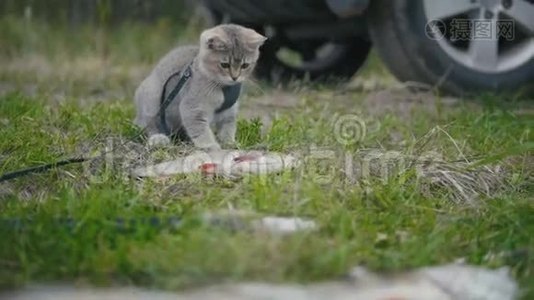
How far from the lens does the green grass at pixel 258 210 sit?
1902 mm

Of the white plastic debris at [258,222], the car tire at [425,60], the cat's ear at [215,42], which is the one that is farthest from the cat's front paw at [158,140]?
the car tire at [425,60]

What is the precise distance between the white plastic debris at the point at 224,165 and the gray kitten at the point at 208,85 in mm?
287

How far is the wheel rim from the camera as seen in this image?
428 cm

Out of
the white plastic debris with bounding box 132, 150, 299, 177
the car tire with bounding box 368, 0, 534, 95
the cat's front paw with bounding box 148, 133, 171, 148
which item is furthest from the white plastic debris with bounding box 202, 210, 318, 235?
the car tire with bounding box 368, 0, 534, 95

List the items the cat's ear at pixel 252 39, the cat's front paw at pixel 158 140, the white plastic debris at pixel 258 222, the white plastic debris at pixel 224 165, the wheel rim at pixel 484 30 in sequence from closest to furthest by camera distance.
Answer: the white plastic debris at pixel 258 222 < the white plastic debris at pixel 224 165 < the cat's front paw at pixel 158 140 < the cat's ear at pixel 252 39 < the wheel rim at pixel 484 30

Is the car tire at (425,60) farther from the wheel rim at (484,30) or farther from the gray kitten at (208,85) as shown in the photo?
the gray kitten at (208,85)

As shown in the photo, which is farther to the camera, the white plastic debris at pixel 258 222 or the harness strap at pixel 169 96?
the harness strap at pixel 169 96

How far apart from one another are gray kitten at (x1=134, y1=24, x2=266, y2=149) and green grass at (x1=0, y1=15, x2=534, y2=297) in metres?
0.11

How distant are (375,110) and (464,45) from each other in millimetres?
558

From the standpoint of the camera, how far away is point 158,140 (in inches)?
129

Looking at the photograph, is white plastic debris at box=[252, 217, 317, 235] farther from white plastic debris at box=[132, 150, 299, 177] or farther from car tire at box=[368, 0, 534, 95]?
car tire at box=[368, 0, 534, 95]

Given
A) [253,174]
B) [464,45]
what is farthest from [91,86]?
[253,174]

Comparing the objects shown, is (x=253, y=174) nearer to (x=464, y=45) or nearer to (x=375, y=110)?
(x=375, y=110)

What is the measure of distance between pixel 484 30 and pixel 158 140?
1818 millimetres
